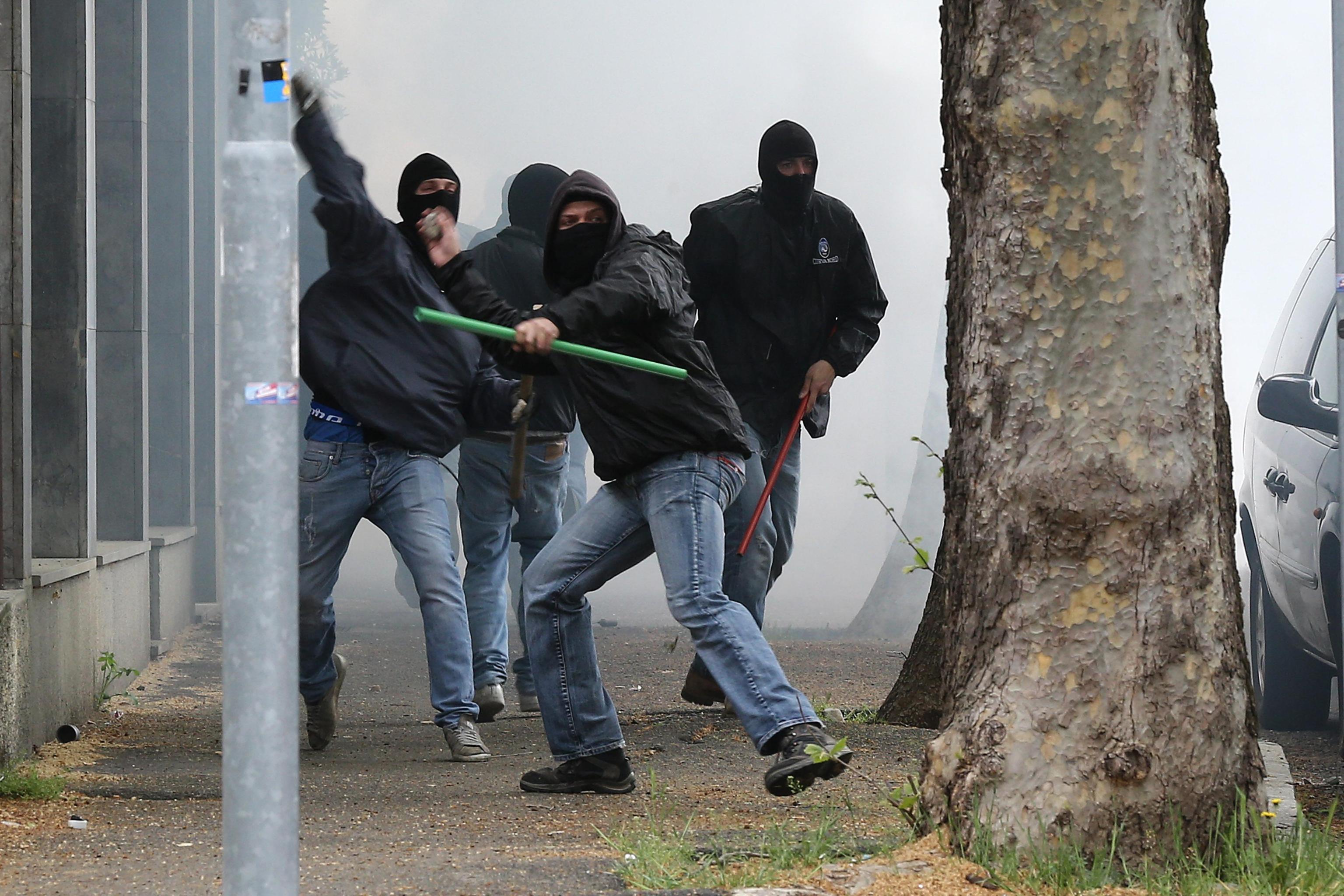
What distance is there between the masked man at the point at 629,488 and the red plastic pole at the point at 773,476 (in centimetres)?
140

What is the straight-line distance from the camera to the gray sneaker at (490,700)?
17.9 ft

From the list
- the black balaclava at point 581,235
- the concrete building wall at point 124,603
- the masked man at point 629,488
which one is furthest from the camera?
the concrete building wall at point 124,603

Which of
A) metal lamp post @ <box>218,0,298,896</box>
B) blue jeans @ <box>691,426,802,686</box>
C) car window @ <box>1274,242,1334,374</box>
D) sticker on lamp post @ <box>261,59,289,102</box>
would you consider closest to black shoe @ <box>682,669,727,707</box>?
blue jeans @ <box>691,426,802,686</box>

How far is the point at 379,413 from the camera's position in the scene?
14.5 feet

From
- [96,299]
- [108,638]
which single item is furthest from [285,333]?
[96,299]

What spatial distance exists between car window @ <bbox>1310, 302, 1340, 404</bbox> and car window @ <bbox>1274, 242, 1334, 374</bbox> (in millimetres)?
34

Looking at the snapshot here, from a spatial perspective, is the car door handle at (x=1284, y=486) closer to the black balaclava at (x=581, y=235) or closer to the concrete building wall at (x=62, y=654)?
the black balaclava at (x=581, y=235)

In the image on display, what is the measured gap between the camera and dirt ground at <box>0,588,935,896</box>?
3129mm

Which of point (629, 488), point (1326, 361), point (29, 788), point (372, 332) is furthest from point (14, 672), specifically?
point (1326, 361)

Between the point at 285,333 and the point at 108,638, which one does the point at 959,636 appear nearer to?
the point at 285,333

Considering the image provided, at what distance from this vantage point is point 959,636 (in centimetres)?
314

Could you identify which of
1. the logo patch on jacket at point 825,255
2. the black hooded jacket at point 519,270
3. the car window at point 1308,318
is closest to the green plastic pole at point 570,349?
the logo patch on jacket at point 825,255

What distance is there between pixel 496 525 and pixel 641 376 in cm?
205

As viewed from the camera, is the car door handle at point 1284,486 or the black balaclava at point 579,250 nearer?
the black balaclava at point 579,250
